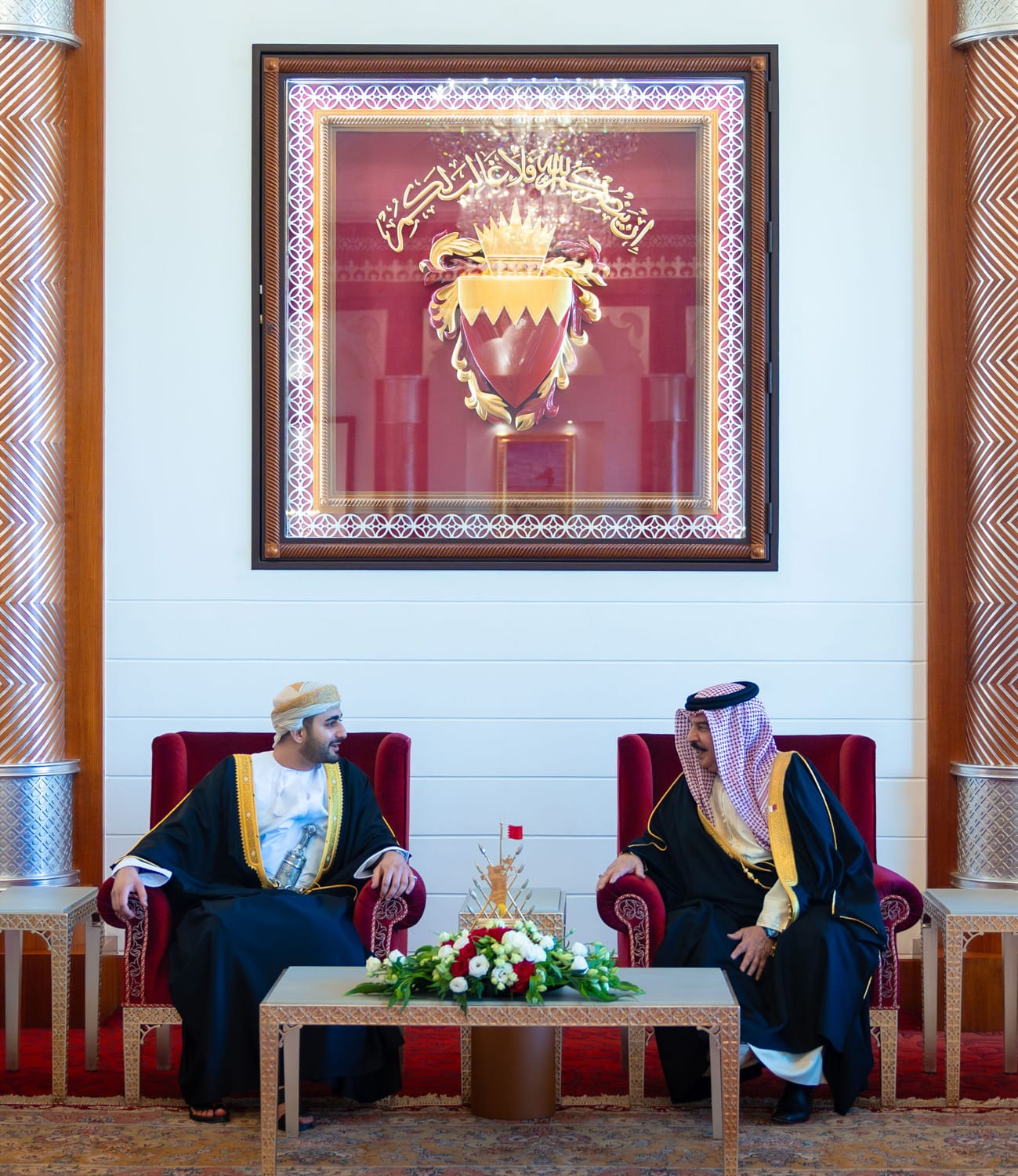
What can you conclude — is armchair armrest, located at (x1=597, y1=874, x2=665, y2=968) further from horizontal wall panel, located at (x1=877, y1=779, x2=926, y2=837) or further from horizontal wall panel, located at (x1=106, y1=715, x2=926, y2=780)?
horizontal wall panel, located at (x1=877, y1=779, x2=926, y2=837)

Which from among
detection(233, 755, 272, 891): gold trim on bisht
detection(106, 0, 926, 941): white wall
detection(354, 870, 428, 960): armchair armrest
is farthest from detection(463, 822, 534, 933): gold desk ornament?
detection(106, 0, 926, 941): white wall

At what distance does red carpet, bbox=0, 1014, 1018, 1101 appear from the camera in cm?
428

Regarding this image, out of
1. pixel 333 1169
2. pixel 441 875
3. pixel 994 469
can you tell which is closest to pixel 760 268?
pixel 994 469

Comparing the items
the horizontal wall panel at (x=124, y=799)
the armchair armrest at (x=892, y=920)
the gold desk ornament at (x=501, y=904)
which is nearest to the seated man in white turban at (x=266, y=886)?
the gold desk ornament at (x=501, y=904)

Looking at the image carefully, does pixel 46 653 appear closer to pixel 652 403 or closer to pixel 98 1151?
pixel 98 1151

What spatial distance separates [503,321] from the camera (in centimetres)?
523

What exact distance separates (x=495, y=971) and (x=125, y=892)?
1.19m

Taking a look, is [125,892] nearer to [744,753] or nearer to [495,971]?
[495,971]

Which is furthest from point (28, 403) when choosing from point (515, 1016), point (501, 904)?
point (515, 1016)

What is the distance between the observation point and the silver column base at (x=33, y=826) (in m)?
4.89

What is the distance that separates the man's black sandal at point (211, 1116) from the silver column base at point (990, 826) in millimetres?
2513

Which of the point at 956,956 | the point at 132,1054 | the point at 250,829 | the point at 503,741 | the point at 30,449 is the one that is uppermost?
the point at 30,449

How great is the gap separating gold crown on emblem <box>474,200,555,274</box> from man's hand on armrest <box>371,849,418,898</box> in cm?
214

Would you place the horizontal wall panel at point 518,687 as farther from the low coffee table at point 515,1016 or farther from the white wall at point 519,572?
the low coffee table at point 515,1016
